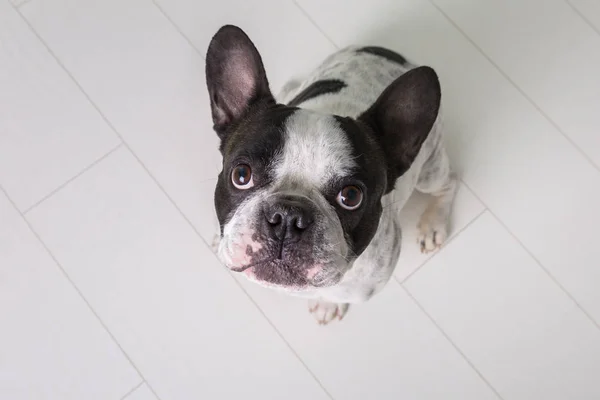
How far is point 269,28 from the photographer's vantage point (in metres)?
3.83

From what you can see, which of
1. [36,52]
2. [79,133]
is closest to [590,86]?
[79,133]

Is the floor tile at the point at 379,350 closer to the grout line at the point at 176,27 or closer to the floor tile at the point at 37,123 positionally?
the floor tile at the point at 37,123

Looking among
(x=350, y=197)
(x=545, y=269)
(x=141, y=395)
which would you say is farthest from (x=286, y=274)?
(x=545, y=269)

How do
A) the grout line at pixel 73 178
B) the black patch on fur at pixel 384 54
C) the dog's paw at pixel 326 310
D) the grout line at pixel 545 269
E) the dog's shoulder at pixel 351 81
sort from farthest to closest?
the grout line at pixel 73 178 → the grout line at pixel 545 269 → the dog's paw at pixel 326 310 → the black patch on fur at pixel 384 54 → the dog's shoulder at pixel 351 81

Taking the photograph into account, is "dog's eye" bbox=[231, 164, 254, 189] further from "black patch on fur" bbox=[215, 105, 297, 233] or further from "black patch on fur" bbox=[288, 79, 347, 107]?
"black patch on fur" bbox=[288, 79, 347, 107]

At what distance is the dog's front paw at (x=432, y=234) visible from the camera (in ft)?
11.3

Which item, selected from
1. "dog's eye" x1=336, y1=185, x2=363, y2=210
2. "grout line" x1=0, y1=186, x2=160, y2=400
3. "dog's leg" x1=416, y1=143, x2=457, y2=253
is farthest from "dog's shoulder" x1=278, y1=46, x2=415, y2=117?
"grout line" x1=0, y1=186, x2=160, y2=400

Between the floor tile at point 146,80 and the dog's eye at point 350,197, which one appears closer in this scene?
the dog's eye at point 350,197

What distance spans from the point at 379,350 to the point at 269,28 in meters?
2.11

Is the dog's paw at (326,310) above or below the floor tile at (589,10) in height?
below

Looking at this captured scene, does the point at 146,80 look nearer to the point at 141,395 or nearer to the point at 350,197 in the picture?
the point at 141,395

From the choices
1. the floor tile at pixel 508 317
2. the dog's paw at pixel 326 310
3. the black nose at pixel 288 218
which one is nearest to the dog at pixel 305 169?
the black nose at pixel 288 218

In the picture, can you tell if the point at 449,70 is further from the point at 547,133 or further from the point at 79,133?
the point at 79,133

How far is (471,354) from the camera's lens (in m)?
3.46
